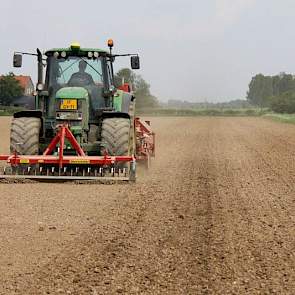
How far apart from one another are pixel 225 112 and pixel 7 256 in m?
72.0

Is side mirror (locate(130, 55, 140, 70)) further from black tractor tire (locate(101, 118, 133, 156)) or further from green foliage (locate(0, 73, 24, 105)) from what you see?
green foliage (locate(0, 73, 24, 105))

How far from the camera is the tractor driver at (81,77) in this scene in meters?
10.9

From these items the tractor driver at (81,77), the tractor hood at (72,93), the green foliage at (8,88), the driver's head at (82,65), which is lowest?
the tractor hood at (72,93)

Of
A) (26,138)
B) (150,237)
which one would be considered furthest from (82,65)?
(150,237)

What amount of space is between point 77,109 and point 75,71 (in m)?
1.08

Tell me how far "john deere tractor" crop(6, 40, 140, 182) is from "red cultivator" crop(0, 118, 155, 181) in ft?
0.16

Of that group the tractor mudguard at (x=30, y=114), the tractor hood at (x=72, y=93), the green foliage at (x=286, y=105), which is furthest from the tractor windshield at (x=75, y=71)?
the green foliage at (x=286, y=105)

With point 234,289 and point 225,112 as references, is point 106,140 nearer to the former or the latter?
point 234,289

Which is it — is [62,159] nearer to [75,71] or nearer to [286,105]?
[75,71]

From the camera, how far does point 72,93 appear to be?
1030 centimetres

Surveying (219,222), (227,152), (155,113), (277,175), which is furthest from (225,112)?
(219,222)

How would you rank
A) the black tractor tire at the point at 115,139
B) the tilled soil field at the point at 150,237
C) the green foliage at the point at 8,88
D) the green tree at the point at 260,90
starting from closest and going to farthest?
1. the tilled soil field at the point at 150,237
2. the black tractor tire at the point at 115,139
3. the green foliage at the point at 8,88
4. the green tree at the point at 260,90

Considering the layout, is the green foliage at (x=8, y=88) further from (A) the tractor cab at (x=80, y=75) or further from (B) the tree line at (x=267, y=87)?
(A) the tractor cab at (x=80, y=75)

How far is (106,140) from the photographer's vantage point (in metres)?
9.97
